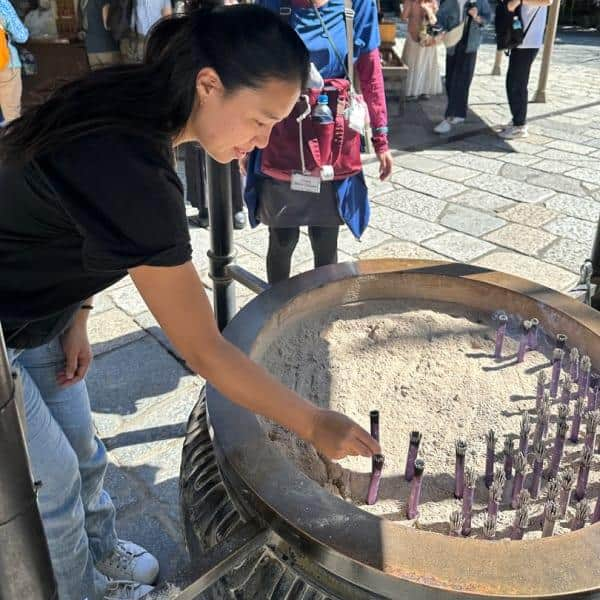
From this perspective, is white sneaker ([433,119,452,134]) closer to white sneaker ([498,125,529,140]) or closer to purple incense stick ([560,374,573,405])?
→ white sneaker ([498,125,529,140])

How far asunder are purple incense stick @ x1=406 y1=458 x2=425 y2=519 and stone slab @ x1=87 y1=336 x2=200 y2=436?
60.1 inches

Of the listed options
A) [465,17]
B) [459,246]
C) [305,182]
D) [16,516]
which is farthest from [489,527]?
[465,17]

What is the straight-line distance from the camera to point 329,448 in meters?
1.20

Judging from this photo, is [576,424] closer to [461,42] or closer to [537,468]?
[537,468]

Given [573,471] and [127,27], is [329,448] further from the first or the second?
[127,27]

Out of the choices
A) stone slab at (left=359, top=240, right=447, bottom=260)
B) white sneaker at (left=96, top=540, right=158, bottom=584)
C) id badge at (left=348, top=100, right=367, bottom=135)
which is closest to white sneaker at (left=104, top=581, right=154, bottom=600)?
white sneaker at (left=96, top=540, right=158, bottom=584)

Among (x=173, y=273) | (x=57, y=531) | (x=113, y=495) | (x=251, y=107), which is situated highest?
(x=251, y=107)

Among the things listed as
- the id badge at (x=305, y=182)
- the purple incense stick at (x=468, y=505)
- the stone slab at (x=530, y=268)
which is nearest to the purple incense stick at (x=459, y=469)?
the purple incense stick at (x=468, y=505)

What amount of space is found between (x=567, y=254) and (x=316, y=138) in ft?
7.25

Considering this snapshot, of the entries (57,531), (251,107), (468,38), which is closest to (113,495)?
(57,531)

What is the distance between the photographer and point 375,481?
4.63ft

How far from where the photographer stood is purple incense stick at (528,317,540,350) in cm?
173

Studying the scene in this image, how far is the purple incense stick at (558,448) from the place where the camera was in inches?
56.3

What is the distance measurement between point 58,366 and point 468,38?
5.68 meters
